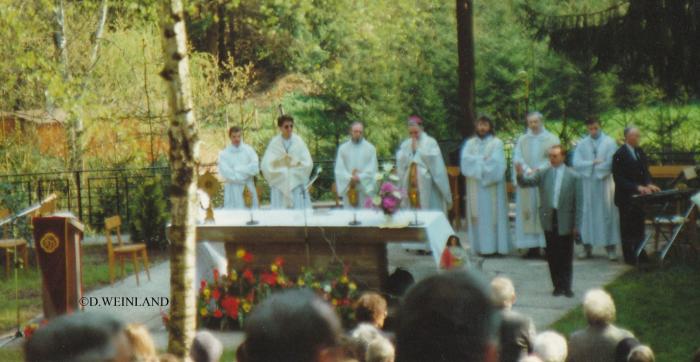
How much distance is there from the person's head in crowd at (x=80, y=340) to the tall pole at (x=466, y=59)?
13.9m

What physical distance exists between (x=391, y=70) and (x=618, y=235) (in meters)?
12.8

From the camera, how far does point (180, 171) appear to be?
23.4 feet

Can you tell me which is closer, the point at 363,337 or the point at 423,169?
the point at 363,337

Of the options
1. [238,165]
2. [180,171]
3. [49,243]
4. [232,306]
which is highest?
[238,165]

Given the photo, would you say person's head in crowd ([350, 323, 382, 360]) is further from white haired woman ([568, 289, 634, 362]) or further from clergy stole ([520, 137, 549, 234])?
clergy stole ([520, 137, 549, 234])

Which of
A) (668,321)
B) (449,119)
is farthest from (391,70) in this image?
(668,321)

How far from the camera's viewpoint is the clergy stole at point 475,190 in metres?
13.9

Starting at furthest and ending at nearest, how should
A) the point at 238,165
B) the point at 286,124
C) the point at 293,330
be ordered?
the point at 238,165 < the point at 286,124 < the point at 293,330

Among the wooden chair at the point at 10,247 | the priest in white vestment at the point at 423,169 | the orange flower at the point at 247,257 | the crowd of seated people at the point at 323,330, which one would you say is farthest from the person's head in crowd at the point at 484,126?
the crowd of seated people at the point at 323,330

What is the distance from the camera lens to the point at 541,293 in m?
11.5

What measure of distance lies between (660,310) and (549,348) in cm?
489

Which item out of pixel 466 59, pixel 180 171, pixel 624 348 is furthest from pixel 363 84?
pixel 624 348

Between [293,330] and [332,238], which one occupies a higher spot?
[293,330]

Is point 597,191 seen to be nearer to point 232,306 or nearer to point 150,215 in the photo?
point 232,306
